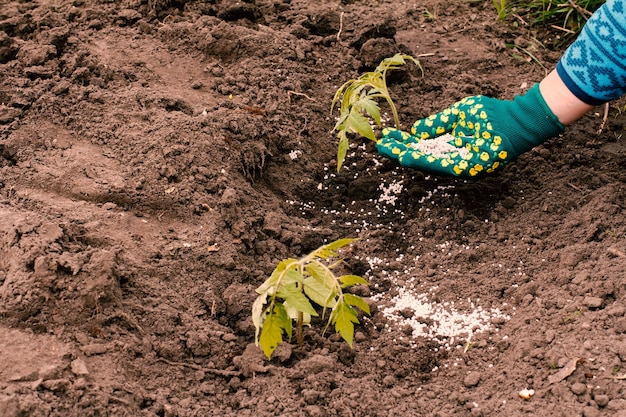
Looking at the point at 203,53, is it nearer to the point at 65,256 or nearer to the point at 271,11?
the point at 271,11

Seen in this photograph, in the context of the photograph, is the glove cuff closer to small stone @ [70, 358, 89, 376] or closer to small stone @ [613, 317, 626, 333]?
small stone @ [613, 317, 626, 333]

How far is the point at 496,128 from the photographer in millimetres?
3145

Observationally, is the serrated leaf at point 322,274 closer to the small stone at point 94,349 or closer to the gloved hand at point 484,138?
the small stone at point 94,349

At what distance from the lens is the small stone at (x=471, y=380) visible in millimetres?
2350

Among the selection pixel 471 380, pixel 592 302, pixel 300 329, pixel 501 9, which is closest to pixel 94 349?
pixel 300 329

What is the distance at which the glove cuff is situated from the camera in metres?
3.09

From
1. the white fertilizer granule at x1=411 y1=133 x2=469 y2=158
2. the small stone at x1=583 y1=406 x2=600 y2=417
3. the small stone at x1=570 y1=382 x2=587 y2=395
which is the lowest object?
the white fertilizer granule at x1=411 y1=133 x2=469 y2=158

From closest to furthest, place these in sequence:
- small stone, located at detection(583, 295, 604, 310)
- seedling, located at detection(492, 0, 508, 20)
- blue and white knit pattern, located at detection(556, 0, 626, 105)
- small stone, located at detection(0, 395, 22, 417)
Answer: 1. small stone, located at detection(0, 395, 22, 417)
2. small stone, located at detection(583, 295, 604, 310)
3. blue and white knit pattern, located at detection(556, 0, 626, 105)
4. seedling, located at detection(492, 0, 508, 20)

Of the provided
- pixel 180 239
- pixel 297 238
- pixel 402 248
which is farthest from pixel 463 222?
pixel 180 239

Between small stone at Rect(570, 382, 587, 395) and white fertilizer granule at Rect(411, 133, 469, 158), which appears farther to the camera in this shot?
white fertilizer granule at Rect(411, 133, 469, 158)

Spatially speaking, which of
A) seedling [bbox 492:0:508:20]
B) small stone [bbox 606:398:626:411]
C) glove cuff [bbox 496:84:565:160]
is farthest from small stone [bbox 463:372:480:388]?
seedling [bbox 492:0:508:20]

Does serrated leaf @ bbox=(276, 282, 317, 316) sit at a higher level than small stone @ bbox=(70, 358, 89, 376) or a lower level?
higher

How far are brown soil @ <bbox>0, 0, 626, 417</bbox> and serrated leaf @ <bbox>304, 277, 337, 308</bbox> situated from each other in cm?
27

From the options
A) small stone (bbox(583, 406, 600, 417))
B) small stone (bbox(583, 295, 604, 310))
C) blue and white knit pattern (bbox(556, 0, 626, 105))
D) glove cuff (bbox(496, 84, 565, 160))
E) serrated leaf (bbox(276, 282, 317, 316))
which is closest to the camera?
small stone (bbox(583, 406, 600, 417))
